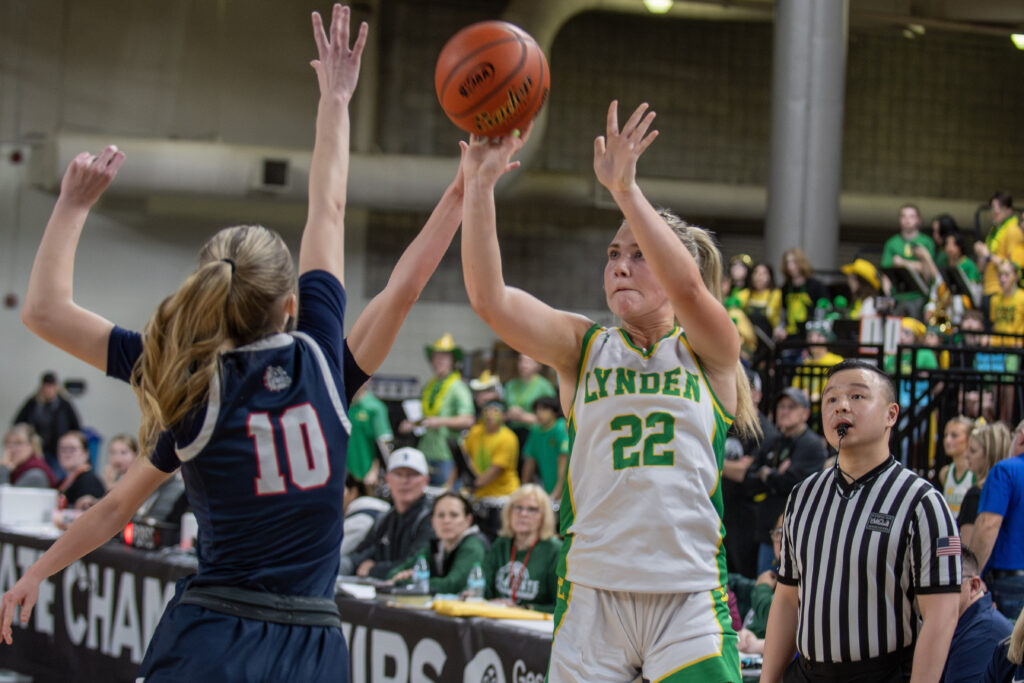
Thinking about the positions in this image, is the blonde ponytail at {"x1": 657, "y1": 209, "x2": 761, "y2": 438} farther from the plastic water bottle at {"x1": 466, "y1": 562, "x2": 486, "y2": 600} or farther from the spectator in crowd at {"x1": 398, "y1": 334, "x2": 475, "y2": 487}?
the spectator in crowd at {"x1": 398, "y1": 334, "x2": 475, "y2": 487}

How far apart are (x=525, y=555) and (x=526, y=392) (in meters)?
6.15

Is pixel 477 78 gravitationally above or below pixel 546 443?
above

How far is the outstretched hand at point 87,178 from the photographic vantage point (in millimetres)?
2398

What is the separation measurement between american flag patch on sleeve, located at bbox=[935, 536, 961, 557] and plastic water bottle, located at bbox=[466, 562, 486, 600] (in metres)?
3.04

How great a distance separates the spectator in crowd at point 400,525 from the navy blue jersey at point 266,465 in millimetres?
4695

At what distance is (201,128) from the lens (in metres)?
17.0

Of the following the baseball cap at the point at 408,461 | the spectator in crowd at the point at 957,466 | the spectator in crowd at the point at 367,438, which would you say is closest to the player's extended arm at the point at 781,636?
the spectator in crowd at the point at 957,466

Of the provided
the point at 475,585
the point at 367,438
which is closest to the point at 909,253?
the point at 367,438

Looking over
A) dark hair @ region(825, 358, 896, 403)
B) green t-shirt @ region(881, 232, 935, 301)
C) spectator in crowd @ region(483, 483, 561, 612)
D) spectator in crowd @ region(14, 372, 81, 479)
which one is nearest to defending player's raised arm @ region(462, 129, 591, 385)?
dark hair @ region(825, 358, 896, 403)

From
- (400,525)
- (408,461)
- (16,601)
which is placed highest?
(408,461)

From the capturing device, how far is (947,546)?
11.7ft

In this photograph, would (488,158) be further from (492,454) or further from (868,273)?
(868,273)

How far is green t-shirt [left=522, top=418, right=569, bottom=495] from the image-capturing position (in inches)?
429

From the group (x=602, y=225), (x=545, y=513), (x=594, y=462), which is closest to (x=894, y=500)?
(x=594, y=462)
